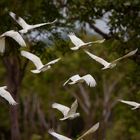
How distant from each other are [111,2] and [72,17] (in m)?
1.51

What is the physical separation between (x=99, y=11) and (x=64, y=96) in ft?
68.9

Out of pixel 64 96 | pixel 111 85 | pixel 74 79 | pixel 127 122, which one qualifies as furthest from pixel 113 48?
pixel 64 96

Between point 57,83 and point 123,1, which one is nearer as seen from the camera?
point 123,1

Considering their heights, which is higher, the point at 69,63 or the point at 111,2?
the point at 111,2

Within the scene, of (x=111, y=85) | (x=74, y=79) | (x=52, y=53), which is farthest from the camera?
(x=111, y=85)

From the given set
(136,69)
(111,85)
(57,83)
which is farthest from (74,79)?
(57,83)

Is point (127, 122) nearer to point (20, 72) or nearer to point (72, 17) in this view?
point (20, 72)

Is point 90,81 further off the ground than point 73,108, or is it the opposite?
point 90,81

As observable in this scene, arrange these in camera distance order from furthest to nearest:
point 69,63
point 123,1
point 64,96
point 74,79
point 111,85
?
point 64,96
point 69,63
point 111,85
point 123,1
point 74,79

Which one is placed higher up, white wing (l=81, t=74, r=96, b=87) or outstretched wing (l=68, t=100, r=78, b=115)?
white wing (l=81, t=74, r=96, b=87)

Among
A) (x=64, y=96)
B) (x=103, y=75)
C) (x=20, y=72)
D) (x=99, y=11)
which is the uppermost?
(x=99, y=11)

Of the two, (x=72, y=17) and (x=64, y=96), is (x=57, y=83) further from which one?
(x=72, y=17)

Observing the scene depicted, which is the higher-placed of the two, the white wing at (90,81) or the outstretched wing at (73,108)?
the white wing at (90,81)

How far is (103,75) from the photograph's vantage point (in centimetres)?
2638
